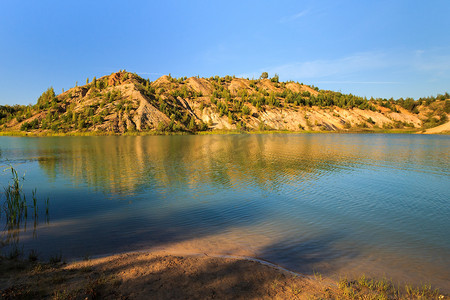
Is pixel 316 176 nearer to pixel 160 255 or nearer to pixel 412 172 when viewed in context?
pixel 412 172

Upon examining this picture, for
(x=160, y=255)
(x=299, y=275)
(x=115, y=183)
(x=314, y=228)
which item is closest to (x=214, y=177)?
(x=115, y=183)

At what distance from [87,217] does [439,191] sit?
28.3 meters

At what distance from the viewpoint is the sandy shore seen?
6820mm

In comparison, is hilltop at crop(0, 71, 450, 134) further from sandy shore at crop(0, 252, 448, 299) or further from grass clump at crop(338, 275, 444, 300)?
→ grass clump at crop(338, 275, 444, 300)

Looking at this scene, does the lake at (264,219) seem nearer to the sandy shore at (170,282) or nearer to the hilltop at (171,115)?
the sandy shore at (170,282)

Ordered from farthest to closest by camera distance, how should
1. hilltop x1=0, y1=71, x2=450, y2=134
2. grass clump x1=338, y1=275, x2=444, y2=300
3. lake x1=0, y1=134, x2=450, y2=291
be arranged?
hilltop x1=0, y1=71, x2=450, y2=134
lake x1=0, y1=134, x2=450, y2=291
grass clump x1=338, y1=275, x2=444, y2=300

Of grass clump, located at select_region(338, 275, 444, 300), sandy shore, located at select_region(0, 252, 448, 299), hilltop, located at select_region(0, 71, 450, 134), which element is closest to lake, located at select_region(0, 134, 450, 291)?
grass clump, located at select_region(338, 275, 444, 300)

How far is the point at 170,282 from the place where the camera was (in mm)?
7488

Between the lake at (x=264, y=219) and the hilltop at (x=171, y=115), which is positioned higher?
the hilltop at (x=171, y=115)

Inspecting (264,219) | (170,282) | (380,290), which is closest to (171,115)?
(264,219)

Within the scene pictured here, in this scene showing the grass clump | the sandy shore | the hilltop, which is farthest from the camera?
the hilltop

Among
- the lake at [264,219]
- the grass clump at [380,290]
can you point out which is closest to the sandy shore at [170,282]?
the grass clump at [380,290]

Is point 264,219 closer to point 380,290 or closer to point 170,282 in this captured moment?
point 380,290

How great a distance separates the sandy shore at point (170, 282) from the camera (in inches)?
269
